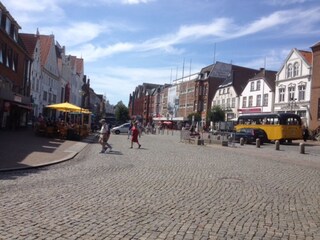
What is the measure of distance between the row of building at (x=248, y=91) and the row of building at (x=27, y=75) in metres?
28.1

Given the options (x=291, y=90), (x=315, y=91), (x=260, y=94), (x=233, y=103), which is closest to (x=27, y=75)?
(x=315, y=91)

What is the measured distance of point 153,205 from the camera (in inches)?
320

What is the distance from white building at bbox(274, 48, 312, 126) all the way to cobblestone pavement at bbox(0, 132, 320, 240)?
4102cm

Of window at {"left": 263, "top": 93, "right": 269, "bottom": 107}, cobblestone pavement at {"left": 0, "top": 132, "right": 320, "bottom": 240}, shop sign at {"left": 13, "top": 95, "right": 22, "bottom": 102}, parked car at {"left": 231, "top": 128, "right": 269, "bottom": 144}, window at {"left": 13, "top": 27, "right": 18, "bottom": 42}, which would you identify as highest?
window at {"left": 13, "top": 27, "right": 18, "bottom": 42}

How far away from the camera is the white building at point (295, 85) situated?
52031 millimetres

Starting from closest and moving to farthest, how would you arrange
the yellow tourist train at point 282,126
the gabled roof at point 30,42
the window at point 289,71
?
1. the yellow tourist train at point 282,126
2. the gabled roof at point 30,42
3. the window at point 289,71

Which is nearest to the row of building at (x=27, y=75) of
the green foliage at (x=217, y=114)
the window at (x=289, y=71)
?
the green foliage at (x=217, y=114)

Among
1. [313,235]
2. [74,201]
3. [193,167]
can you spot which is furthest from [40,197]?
[193,167]

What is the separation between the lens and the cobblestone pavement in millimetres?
6266

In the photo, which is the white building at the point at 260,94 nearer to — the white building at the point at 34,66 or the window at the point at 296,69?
the window at the point at 296,69

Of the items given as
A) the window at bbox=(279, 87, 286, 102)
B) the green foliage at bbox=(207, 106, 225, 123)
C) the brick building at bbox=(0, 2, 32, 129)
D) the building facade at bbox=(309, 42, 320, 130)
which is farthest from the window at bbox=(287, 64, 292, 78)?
the brick building at bbox=(0, 2, 32, 129)

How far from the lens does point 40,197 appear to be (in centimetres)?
842

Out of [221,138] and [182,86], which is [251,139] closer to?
[221,138]

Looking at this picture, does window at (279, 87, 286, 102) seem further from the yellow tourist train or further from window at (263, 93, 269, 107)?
the yellow tourist train
